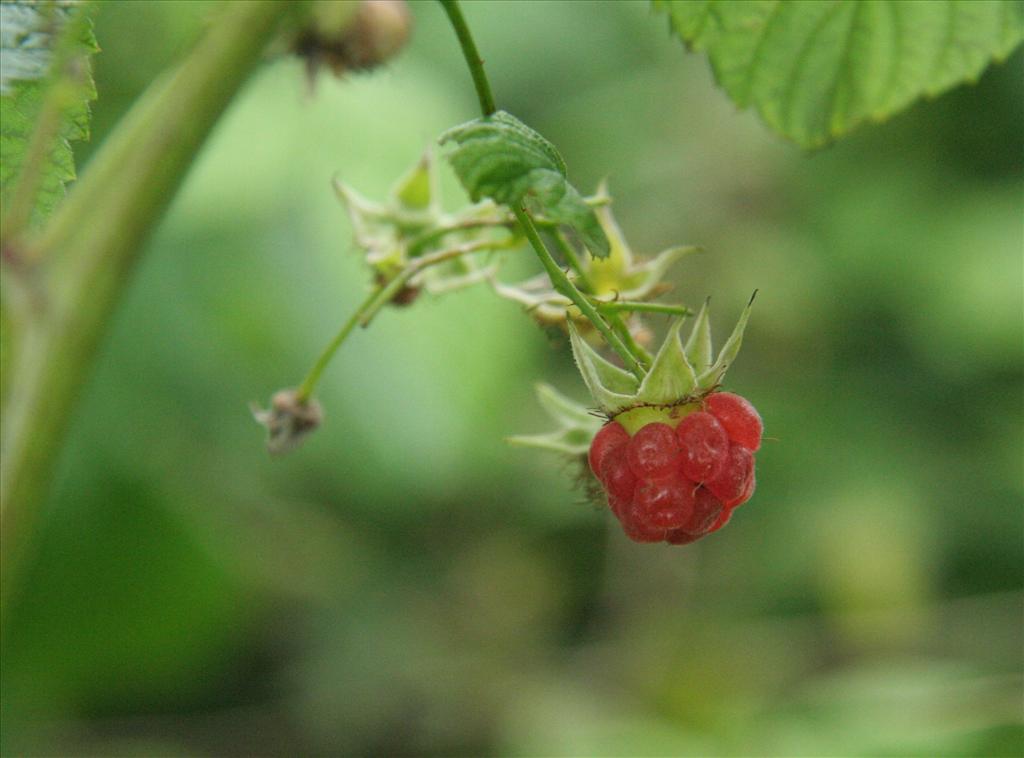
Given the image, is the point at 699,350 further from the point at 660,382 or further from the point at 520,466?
the point at 520,466

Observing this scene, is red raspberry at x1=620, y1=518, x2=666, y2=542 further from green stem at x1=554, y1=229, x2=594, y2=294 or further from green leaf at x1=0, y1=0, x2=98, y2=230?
green leaf at x1=0, y1=0, x2=98, y2=230

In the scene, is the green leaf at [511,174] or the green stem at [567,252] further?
the green stem at [567,252]

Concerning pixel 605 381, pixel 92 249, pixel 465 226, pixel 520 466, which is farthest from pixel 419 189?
pixel 520 466

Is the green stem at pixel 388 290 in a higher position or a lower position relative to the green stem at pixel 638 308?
higher

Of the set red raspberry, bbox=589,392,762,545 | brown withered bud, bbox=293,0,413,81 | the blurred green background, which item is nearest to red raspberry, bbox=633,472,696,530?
red raspberry, bbox=589,392,762,545

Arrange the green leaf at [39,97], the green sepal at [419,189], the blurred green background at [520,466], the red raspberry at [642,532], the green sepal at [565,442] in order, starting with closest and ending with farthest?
the green leaf at [39,97]
the red raspberry at [642,532]
the green sepal at [565,442]
the green sepal at [419,189]
the blurred green background at [520,466]

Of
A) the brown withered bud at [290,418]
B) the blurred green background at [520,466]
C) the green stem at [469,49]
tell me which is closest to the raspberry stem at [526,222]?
the green stem at [469,49]

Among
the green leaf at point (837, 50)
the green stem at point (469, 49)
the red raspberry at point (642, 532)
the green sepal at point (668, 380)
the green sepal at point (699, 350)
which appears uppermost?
the green leaf at point (837, 50)

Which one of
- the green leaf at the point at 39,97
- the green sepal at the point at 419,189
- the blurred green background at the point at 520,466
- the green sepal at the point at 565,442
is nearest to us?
the green leaf at the point at 39,97

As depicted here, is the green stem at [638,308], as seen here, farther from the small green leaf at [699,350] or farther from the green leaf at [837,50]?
the green leaf at [837,50]
